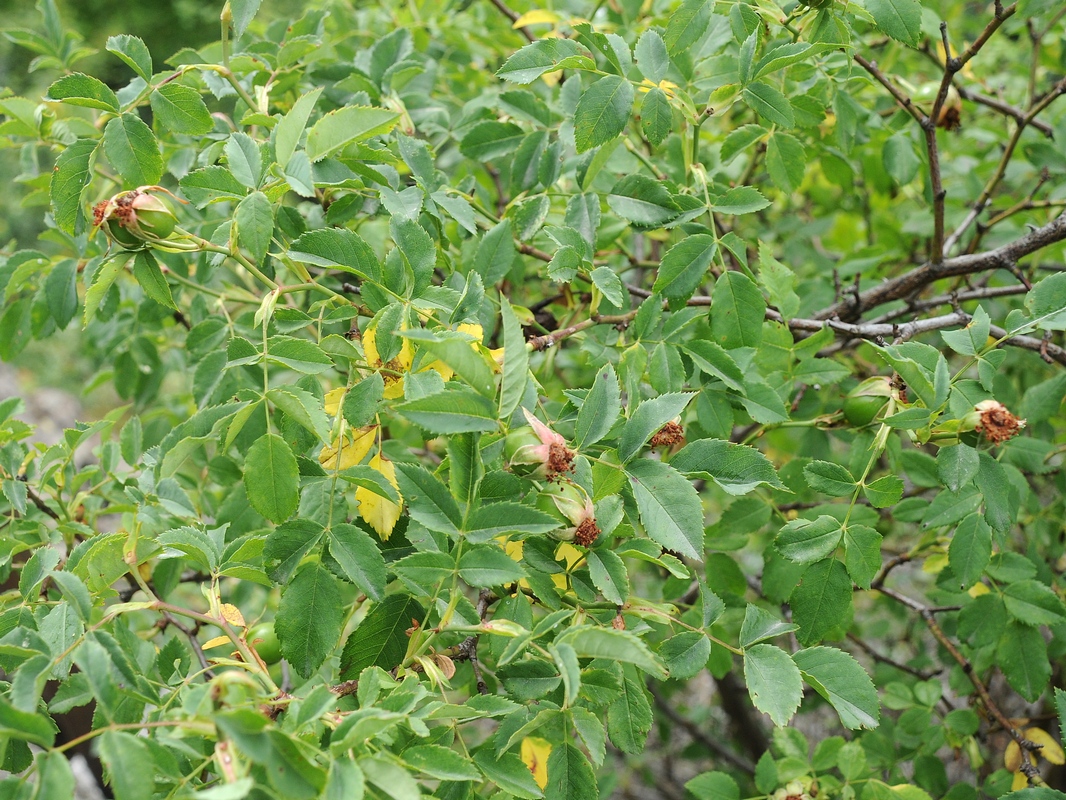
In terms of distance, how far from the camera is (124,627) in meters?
0.97

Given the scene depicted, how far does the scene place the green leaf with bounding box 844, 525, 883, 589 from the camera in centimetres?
94

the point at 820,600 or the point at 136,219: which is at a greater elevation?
the point at 136,219

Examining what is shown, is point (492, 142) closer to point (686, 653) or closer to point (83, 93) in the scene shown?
point (83, 93)

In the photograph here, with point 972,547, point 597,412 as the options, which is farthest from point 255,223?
point 972,547

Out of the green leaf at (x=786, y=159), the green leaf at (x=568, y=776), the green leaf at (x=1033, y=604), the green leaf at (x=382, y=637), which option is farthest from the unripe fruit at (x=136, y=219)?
the green leaf at (x=1033, y=604)

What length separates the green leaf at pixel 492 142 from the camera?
1.25 metres

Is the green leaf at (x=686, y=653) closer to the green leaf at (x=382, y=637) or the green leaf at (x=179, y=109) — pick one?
the green leaf at (x=382, y=637)

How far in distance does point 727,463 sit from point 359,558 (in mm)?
409

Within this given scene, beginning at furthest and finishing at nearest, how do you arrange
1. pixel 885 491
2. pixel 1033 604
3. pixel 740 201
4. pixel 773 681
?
pixel 1033 604
pixel 740 201
pixel 885 491
pixel 773 681

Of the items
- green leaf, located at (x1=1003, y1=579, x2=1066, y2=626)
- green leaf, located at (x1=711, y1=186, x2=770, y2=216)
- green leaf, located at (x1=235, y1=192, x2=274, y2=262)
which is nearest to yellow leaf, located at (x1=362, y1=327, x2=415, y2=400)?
green leaf, located at (x1=235, y1=192, x2=274, y2=262)

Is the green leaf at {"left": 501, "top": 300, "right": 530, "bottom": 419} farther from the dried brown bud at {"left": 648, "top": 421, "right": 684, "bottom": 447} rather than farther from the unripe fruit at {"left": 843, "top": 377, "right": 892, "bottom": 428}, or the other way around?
the unripe fruit at {"left": 843, "top": 377, "right": 892, "bottom": 428}

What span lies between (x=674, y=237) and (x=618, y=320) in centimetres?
17

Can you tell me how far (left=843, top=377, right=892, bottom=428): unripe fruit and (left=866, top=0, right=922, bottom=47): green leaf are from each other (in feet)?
1.38

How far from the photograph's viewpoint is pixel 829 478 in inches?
38.1
